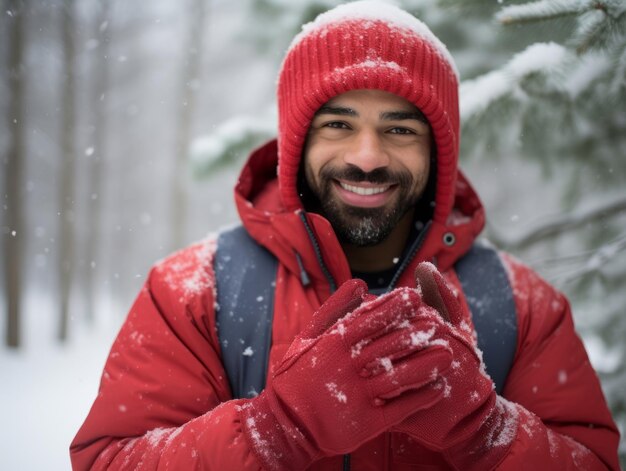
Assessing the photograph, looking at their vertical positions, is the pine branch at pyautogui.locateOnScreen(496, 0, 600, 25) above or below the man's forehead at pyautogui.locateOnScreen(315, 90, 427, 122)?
above

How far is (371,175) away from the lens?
198 cm

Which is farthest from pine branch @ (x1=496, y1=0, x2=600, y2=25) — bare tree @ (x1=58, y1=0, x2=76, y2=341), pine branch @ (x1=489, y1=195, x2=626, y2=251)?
bare tree @ (x1=58, y1=0, x2=76, y2=341)

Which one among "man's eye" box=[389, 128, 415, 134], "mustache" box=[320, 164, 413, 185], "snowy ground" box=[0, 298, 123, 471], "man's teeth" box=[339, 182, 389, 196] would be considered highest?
"man's eye" box=[389, 128, 415, 134]

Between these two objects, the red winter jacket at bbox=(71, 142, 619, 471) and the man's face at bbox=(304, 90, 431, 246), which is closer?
the red winter jacket at bbox=(71, 142, 619, 471)

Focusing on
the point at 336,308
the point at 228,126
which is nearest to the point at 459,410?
the point at 336,308

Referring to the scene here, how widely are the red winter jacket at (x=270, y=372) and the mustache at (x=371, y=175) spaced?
0.24 metres

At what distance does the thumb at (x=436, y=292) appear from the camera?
1.53 m

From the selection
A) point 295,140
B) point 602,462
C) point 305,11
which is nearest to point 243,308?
point 295,140

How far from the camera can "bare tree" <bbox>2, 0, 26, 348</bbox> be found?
7.76 m

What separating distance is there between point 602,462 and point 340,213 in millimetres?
1366

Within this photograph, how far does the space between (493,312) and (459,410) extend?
0.58 metres

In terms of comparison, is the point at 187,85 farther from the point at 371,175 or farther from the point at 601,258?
the point at 601,258

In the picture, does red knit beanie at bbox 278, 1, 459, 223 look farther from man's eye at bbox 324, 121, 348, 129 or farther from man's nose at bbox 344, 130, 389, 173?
man's nose at bbox 344, 130, 389, 173

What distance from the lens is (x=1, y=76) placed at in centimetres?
810
